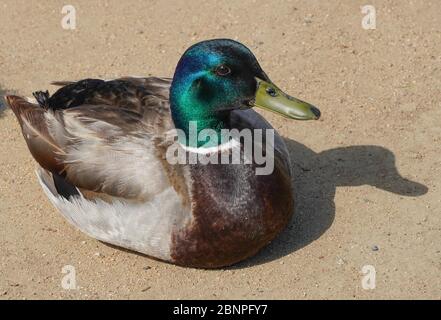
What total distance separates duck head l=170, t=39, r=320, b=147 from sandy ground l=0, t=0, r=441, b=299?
969mm

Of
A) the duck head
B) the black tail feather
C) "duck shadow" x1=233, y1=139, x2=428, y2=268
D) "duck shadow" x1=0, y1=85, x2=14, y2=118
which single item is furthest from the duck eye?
"duck shadow" x1=0, y1=85, x2=14, y2=118

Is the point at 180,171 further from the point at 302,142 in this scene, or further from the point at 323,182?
the point at 302,142

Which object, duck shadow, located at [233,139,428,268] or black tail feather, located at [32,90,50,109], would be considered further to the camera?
black tail feather, located at [32,90,50,109]

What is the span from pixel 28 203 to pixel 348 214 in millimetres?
2247

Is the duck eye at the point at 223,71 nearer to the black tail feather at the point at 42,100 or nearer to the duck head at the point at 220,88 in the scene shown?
the duck head at the point at 220,88

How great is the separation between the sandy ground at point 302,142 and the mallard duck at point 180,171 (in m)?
0.25

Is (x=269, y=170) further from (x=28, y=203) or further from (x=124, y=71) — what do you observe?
(x=124, y=71)

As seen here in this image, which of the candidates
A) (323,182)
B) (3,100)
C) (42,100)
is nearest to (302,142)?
(323,182)

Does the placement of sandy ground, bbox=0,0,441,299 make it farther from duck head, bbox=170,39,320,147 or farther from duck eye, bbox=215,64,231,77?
duck eye, bbox=215,64,231,77

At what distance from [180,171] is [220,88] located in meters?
0.57

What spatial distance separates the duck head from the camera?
605cm

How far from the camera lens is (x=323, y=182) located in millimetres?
7141

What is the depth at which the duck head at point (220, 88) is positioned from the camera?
19.8ft

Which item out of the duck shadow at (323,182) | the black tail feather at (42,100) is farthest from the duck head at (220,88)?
the black tail feather at (42,100)
